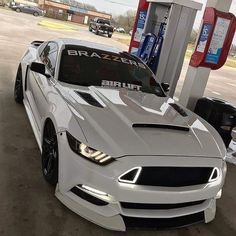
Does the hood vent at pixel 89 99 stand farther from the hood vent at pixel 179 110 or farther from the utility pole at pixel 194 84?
the utility pole at pixel 194 84

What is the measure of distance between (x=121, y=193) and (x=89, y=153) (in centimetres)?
44

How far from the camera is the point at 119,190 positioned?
3.03m

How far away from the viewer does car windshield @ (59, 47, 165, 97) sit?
15.3 ft

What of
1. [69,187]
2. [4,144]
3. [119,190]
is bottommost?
[4,144]

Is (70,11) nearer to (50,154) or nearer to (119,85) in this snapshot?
(119,85)

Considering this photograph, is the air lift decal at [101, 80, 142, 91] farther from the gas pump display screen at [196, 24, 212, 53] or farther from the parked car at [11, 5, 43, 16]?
the parked car at [11, 5, 43, 16]

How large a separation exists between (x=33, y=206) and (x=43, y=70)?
181 centimetres

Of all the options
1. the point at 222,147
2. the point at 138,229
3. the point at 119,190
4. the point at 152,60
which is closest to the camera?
the point at 119,190

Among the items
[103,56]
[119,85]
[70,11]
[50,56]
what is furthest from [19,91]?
[70,11]

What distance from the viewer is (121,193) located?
3.03 m

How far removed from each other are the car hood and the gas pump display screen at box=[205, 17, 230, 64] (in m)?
3.03

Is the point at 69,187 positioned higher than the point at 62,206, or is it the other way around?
the point at 69,187

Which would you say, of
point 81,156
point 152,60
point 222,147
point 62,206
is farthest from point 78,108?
point 152,60

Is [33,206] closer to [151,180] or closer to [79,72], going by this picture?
[151,180]
